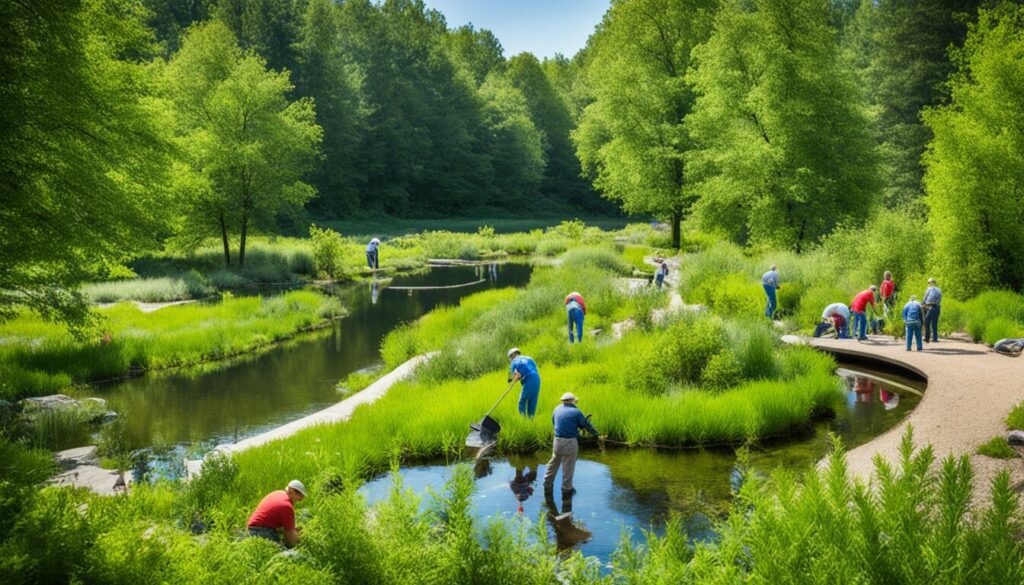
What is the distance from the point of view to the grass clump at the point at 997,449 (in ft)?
37.9

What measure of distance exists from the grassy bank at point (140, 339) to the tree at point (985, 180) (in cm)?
2190

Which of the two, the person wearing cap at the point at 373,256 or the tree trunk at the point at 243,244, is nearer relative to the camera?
the tree trunk at the point at 243,244

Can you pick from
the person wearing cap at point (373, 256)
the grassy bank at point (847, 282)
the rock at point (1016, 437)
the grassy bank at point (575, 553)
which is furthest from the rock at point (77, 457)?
the person wearing cap at point (373, 256)

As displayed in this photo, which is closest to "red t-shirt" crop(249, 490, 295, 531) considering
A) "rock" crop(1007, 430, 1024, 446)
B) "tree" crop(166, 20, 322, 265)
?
"rock" crop(1007, 430, 1024, 446)

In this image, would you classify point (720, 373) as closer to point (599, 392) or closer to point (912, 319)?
point (599, 392)

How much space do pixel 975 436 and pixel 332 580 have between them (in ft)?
37.2

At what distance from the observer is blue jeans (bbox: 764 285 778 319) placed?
24.5m

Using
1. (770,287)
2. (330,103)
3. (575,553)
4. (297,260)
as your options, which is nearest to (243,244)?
(297,260)

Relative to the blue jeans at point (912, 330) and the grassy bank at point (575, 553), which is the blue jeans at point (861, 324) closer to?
the blue jeans at point (912, 330)

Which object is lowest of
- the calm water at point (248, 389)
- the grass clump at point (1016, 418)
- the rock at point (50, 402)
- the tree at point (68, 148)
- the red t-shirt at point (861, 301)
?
the calm water at point (248, 389)

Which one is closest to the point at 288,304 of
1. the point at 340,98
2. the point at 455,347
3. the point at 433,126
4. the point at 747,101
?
the point at 455,347

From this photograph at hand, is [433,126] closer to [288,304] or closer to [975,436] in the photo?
[288,304]

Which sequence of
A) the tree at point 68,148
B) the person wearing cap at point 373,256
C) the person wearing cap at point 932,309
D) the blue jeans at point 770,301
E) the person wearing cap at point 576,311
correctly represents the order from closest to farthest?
the tree at point 68,148, the person wearing cap at point 932,309, the person wearing cap at point 576,311, the blue jeans at point 770,301, the person wearing cap at point 373,256

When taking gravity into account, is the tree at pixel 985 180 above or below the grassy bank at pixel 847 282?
above
